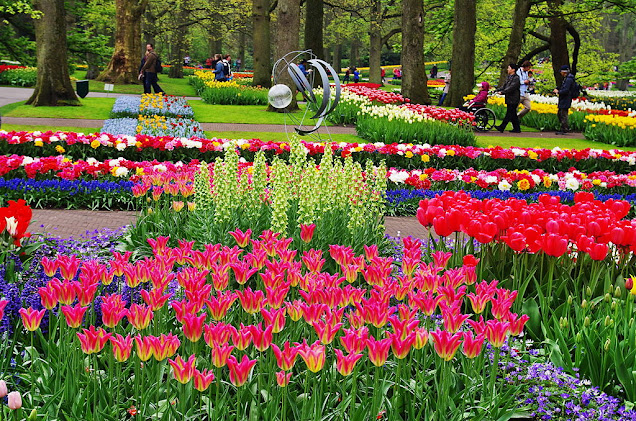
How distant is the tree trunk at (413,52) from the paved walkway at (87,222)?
1498 cm

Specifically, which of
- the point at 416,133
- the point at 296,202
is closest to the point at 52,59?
the point at 416,133

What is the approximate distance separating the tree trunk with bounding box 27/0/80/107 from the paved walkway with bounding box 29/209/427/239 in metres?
11.1

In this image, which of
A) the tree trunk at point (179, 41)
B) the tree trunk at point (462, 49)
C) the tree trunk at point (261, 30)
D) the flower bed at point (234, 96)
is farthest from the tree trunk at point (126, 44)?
the tree trunk at point (462, 49)

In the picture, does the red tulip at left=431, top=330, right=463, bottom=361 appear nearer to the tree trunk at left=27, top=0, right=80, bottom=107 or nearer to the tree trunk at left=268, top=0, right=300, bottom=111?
the tree trunk at left=268, top=0, right=300, bottom=111

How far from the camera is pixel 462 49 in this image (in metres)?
23.5

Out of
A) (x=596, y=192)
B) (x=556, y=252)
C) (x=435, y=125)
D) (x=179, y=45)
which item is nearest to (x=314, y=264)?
(x=556, y=252)

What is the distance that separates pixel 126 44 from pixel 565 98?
18191 millimetres

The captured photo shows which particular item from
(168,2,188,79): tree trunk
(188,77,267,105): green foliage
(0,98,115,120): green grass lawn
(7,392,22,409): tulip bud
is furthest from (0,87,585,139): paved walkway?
(168,2,188,79): tree trunk

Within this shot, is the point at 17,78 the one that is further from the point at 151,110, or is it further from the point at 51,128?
the point at 51,128

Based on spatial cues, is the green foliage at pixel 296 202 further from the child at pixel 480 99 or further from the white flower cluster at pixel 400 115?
the child at pixel 480 99

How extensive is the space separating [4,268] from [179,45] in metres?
36.4

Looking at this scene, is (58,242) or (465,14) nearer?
(58,242)

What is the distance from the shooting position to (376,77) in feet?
135

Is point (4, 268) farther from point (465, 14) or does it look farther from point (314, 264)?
point (465, 14)
